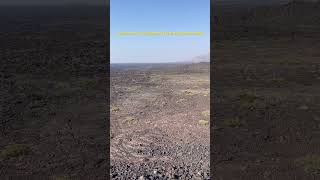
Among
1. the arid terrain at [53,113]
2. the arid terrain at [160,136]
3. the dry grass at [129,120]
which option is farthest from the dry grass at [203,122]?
the arid terrain at [53,113]

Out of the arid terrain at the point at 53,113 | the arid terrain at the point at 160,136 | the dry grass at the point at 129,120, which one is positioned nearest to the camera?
the arid terrain at the point at 160,136

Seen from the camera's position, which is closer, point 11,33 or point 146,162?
point 146,162

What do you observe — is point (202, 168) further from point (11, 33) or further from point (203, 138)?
point (11, 33)

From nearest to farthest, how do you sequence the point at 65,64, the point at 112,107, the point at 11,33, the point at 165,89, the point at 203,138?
the point at 203,138, the point at 112,107, the point at 165,89, the point at 65,64, the point at 11,33
